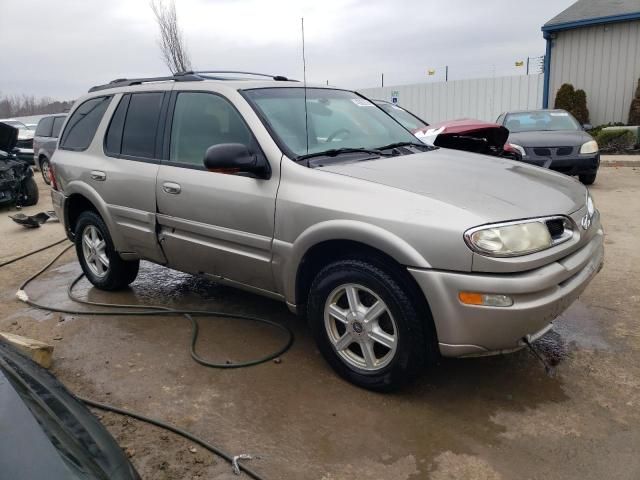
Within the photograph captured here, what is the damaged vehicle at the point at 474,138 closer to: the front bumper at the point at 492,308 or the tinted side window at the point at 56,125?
the front bumper at the point at 492,308

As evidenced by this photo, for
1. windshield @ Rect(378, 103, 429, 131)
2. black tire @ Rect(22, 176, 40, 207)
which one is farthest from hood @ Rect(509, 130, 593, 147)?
black tire @ Rect(22, 176, 40, 207)

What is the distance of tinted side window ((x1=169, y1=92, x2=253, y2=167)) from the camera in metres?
3.61

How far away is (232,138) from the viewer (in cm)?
362

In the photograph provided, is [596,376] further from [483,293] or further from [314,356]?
[314,356]

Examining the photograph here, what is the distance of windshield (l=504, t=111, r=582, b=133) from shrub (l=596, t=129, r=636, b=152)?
520cm

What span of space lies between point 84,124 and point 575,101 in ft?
49.7

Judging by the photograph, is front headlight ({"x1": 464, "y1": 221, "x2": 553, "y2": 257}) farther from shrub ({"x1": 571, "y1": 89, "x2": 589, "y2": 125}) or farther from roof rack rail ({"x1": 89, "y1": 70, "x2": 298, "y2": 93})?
shrub ({"x1": 571, "y1": 89, "x2": 589, "y2": 125})

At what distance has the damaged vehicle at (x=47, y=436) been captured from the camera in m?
1.45

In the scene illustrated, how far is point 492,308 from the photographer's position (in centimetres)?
259

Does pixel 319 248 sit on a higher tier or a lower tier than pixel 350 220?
lower

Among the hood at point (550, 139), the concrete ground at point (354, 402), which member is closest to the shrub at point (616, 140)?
the hood at point (550, 139)

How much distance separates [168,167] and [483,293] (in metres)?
2.42

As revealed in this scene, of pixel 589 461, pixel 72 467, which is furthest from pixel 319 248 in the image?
pixel 72 467

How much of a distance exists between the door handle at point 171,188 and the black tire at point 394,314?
51.1 inches
